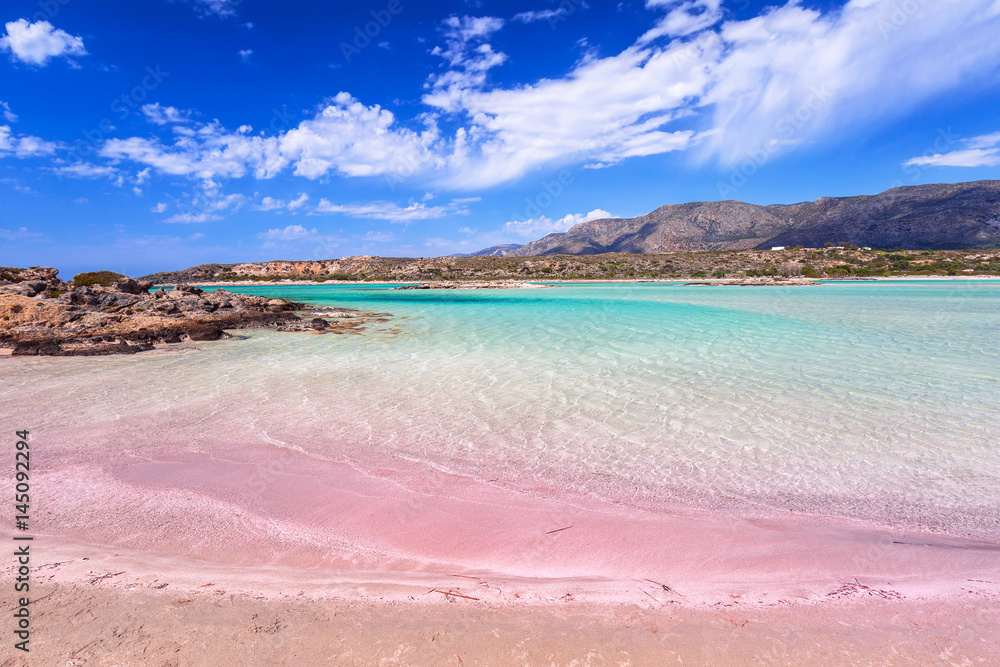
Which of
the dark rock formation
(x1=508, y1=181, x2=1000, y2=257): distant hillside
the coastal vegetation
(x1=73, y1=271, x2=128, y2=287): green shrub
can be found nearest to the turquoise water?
the dark rock formation

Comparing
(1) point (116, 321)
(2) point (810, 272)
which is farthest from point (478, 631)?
(2) point (810, 272)

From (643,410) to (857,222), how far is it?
518 feet

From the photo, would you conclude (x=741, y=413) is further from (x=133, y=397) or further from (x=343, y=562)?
(x=133, y=397)

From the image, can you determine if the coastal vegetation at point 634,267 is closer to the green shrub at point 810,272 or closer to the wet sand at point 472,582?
the green shrub at point 810,272

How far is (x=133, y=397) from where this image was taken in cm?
788

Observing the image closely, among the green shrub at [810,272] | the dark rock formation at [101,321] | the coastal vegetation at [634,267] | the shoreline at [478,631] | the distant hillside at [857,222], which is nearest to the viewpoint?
the shoreline at [478,631]

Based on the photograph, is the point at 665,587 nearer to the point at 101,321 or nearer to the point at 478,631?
the point at 478,631

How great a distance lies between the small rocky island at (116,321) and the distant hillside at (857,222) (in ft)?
454

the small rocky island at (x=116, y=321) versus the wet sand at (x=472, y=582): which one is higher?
the small rocky island at (x=116, y=321)

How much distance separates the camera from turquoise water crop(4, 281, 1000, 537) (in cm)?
458

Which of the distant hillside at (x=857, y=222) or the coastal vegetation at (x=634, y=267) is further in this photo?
the distant hillside at (x=857, y=222)

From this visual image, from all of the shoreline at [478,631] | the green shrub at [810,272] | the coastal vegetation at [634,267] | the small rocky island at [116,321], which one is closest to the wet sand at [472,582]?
the shoreline at [478,631]

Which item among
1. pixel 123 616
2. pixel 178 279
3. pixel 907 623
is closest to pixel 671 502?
pixel 907 623

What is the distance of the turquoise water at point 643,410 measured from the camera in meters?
4.58
